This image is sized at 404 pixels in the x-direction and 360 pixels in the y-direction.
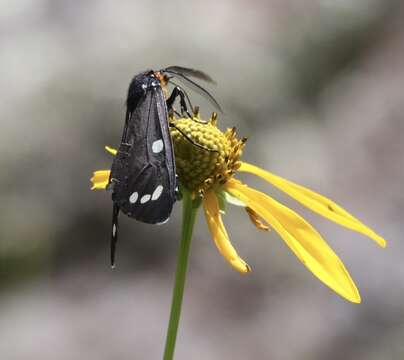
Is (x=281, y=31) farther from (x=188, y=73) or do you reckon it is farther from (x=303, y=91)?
(x=188, y=73)

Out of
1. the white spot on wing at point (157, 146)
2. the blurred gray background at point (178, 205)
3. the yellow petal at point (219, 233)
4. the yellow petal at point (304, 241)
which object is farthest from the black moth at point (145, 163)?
the blurred gray background at point (178, 205)

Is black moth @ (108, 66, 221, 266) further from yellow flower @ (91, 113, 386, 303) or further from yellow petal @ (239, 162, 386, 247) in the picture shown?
yellow petal @ (239, 162, 386, 247)

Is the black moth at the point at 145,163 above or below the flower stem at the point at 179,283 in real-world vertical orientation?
above

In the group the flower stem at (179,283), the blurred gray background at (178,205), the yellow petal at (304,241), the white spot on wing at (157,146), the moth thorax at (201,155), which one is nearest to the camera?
the flower stem at (179,283)

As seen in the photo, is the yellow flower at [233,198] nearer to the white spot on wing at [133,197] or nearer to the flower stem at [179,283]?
the flower stem at [179,283]

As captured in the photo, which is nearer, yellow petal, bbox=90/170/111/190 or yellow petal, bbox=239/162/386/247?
yellow petal, bbox=239/162/386/247

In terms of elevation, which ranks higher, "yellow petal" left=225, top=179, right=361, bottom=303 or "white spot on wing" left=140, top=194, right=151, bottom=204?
"white spot on wing" left=140, top=194, right=151, bottom=204

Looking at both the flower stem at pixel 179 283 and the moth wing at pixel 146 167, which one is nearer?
the flower stem at pixel 179 283

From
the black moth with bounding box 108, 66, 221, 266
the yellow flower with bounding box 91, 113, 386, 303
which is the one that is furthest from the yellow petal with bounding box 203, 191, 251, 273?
the black moth with bounding box 108, 66, 221, 266

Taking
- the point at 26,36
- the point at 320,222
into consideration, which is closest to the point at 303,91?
the point at 320,222
